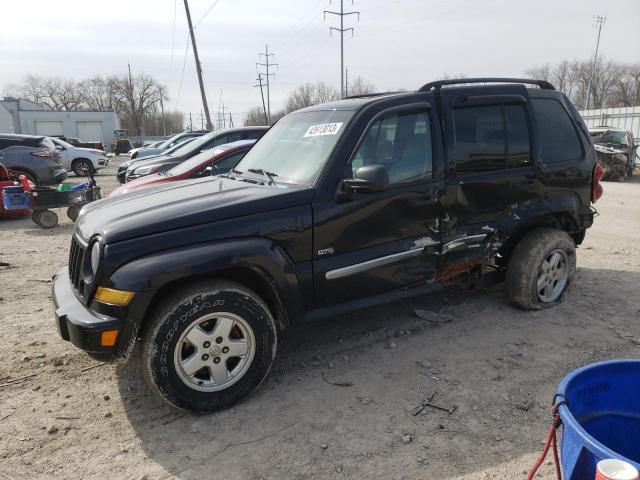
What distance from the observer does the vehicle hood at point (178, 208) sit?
9.72 feet

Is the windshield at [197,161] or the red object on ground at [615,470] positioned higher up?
the windshield at [197,161]

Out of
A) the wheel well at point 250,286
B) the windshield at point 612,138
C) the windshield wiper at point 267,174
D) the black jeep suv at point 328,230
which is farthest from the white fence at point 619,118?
the wheel well at point 250,286

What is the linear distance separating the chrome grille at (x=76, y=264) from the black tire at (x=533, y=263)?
361 centimetres

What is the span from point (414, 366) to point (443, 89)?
2.22 meters

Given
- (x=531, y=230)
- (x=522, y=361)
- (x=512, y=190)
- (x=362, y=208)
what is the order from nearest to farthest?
(x=362, y=208) < (x=522, y=361) < (x=512, y=190) < (x=531, y=230)

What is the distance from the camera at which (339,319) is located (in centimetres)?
456

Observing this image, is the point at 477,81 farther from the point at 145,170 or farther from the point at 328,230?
the point at 145,170

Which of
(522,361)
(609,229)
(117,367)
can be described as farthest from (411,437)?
(609,229)

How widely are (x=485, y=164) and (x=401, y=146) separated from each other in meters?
0.84

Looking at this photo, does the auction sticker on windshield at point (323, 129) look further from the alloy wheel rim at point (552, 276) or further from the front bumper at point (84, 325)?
the alloy wheel rim at point (552, 276)

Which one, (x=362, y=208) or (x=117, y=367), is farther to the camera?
(x=117, y=367)

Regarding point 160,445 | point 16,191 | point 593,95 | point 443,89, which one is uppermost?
point 593,95

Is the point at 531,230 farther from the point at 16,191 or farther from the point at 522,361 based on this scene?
the point at 16,191

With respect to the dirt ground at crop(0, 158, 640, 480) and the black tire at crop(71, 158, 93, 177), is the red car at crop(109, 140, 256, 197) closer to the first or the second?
the dirt ground at crop(0, 158, 640, 480)
